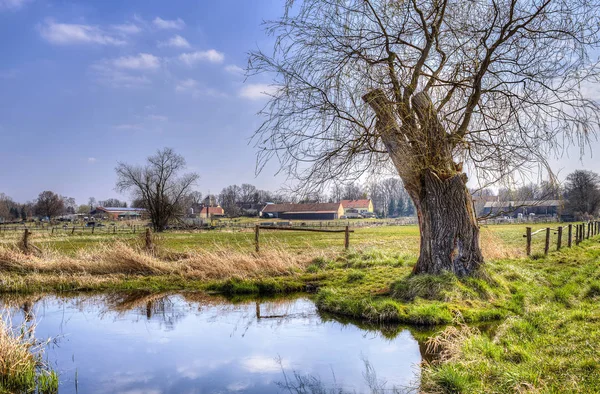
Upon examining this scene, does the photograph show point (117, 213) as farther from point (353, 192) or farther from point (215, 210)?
point (353, 192)

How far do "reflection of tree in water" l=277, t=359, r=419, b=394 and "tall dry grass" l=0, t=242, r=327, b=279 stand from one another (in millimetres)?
7195

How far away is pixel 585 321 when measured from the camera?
6.99 metres

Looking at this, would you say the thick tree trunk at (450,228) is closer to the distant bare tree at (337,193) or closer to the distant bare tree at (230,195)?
the distant bare tree at (337,193)

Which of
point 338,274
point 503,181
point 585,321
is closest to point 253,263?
point 338,274

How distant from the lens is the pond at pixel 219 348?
19.6ft

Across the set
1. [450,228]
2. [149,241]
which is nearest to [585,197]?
[450,228]

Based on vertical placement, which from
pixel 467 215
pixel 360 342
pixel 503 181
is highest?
pixel 503 181

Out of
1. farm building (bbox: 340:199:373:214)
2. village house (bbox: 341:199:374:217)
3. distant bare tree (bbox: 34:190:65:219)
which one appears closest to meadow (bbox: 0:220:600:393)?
village house (bbox: 341:199:374:217)

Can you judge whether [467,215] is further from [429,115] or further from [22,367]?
[22,367]

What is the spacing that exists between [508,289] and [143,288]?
376 inches

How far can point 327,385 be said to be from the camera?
5.79 m

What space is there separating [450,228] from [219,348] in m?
5.66

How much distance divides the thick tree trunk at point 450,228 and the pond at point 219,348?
8.15 ft

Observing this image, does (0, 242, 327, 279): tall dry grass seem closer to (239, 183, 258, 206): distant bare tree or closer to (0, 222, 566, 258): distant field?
(0, 222, 566, 258): distant field
